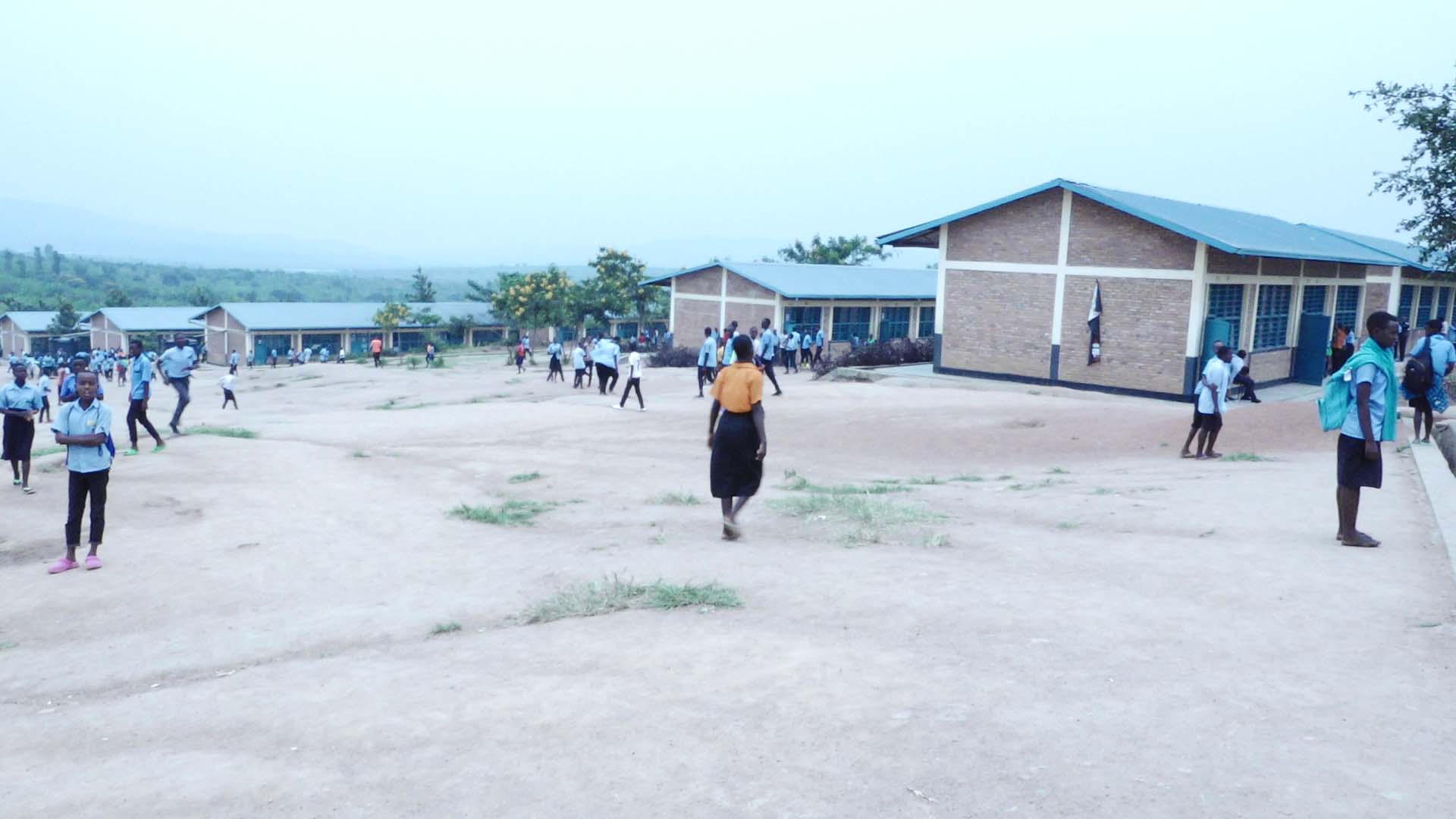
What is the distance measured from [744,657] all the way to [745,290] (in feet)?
115

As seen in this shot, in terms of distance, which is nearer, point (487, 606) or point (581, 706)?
point (581, 706)

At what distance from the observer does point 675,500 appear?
11.2 metres

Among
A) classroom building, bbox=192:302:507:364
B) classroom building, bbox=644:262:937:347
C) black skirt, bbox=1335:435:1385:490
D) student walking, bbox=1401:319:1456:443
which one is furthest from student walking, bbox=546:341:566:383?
classroom building, bbox=192:302:507:364

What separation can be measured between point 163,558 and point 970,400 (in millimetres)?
16297

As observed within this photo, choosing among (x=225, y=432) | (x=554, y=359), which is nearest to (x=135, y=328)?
(x=554, y=359)

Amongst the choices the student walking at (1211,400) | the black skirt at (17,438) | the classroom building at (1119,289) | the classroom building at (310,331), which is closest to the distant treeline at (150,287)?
the classroom building at (310,331)

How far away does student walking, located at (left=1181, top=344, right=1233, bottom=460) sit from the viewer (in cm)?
1320

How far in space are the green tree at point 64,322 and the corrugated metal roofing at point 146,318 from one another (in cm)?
114

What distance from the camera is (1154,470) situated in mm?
12930

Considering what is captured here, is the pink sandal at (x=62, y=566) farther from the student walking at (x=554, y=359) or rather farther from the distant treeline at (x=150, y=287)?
the distant treeline at (x=150, y=287)

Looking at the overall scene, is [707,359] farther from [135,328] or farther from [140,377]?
[135,328]

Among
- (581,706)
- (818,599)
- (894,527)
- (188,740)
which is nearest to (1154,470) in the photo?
(894,527)

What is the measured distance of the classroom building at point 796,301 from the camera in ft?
130

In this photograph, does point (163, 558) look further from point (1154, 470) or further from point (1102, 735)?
point (1154, 470)
